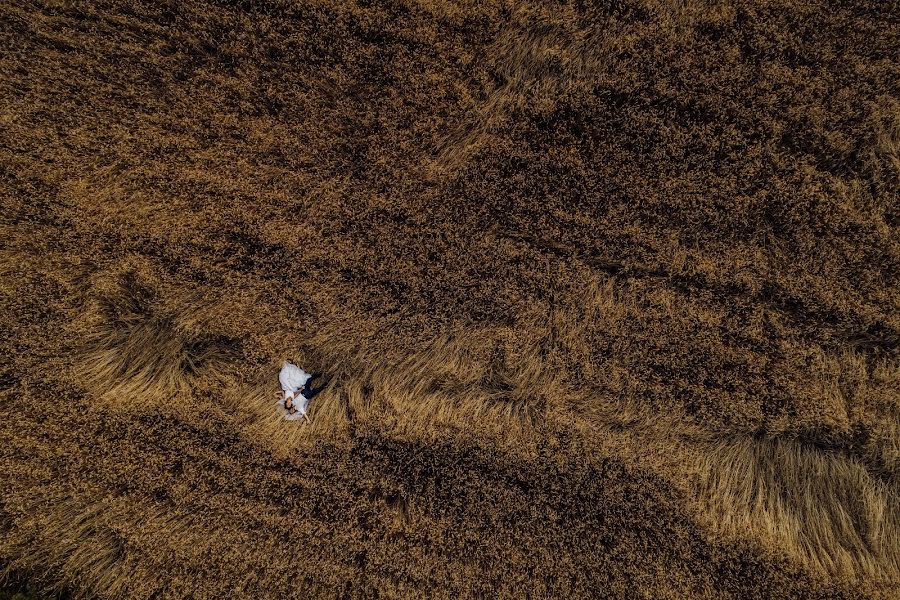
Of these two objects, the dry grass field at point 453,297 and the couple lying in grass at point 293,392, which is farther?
the couple lying in grass at point 293,392

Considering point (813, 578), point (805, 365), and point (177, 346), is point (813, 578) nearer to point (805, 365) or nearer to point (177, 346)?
point (805, 365)

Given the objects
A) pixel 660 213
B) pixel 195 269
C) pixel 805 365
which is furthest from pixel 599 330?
pixel 195 269

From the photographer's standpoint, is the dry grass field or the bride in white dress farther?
the bride in white dress

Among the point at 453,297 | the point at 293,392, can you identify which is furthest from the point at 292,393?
the point at 453,297

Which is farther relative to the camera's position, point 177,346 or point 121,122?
point 177,346

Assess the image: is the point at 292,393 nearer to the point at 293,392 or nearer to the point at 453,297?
the point at 293,392
